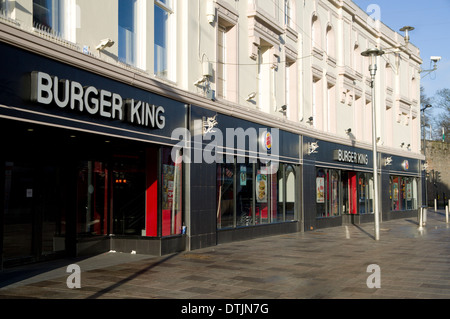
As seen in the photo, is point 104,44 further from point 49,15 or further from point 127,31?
point 127,31

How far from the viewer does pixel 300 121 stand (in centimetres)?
2108

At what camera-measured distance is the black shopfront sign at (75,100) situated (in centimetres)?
845

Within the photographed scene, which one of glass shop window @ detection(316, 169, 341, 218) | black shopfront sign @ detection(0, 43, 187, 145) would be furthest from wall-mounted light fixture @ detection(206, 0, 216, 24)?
glass shop window @ detection(316, 169, 341, 218)

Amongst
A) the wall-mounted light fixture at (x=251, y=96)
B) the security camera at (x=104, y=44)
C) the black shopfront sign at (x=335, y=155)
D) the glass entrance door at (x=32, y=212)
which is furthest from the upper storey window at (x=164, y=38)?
the black shopfront sign at (x=335, y=155)

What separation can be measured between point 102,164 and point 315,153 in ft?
37.3

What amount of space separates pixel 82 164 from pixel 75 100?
134 inches

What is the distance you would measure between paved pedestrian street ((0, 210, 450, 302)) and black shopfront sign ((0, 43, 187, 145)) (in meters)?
2.96

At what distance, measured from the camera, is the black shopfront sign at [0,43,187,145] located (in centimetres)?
845

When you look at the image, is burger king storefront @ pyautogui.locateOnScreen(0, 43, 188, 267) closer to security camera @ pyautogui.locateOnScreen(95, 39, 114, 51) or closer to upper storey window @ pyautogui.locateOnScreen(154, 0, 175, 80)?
security camera @ pyautogui.locateOnScreen(95, 39, 114, 51)

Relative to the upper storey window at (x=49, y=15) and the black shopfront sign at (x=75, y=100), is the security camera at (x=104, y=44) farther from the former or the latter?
the upper storey window at (x=49, y=15)

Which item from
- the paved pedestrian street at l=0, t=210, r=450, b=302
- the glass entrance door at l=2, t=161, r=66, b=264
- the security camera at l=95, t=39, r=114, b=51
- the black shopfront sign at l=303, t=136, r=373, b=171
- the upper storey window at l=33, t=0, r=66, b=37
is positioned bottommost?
the paved pedestrian street at l=0, t=210, r=450, b=302

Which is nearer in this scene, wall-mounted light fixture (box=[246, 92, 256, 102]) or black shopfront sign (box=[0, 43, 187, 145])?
black shopfront sign (box=[0, 43, 187, 145])
